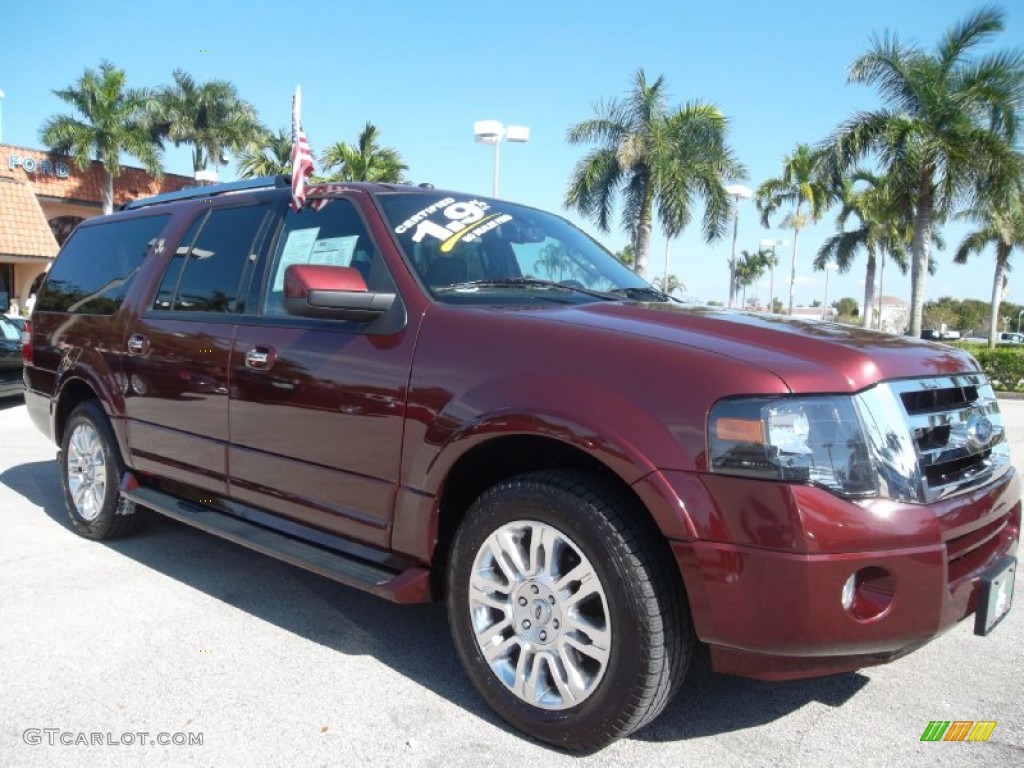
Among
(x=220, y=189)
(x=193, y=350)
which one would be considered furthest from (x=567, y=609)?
(x=220, y=189)

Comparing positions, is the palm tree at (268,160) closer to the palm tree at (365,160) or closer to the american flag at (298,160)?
the palm tree at (365,160)

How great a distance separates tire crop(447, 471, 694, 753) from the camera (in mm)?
2418

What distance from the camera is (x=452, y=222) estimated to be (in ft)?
11.7

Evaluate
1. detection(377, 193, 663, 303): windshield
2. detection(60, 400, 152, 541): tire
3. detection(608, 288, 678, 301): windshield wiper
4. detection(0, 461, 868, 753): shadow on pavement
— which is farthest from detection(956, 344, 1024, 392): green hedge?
detection(60, 400, 152, 541): tire

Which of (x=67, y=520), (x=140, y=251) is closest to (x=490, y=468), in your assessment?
(x=140, y=251)

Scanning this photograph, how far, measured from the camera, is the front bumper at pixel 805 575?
221 cm

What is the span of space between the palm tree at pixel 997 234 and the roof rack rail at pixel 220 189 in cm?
2220

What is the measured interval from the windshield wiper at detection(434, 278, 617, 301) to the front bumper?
1.30m

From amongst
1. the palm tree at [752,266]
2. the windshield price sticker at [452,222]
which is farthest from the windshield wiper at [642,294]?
the palm tree at [752,266]

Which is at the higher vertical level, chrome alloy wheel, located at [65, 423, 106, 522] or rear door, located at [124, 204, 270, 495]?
rear door, located at [124, 204, 270, 495]

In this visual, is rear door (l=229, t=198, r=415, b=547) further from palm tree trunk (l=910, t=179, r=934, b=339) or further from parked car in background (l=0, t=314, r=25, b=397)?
palm tree trunk (l=910, t=179, r=934, b=339)

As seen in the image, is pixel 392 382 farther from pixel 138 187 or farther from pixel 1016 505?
pixel 138 187

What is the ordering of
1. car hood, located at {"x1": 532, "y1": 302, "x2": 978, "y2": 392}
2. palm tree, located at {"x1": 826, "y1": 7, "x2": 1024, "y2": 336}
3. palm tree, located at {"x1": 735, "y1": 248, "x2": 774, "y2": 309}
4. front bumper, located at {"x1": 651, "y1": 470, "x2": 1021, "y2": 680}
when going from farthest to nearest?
palm tree, located at {"x1": 735, "y1": 248, "x2": 774, "y2": 309}
palm tree, located at {"x1": 826, "y1": 7, "x2": 1024, "y2": 336}
car hood, located at {"x1": 532, "y1": 302, "x2": 978, "y2": 392}
front bumper, located at {"x1": 651, "y1": 470, "x2": 1021, "y2": 680}

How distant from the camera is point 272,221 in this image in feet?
12.6
